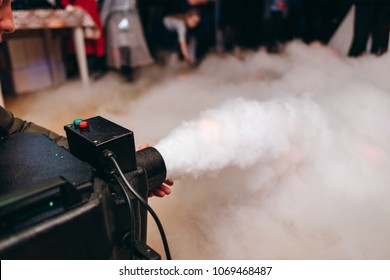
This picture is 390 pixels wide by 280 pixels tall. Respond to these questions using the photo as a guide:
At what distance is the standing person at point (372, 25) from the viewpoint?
2.28 meters

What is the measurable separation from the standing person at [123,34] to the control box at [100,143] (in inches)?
86.1

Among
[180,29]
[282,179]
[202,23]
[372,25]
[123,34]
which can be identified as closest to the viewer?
[282,179]

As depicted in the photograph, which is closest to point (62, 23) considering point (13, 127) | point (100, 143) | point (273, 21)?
point (13, 127)

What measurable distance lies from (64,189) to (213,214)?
725 mm

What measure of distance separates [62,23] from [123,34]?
57cm

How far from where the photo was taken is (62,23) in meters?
2.21

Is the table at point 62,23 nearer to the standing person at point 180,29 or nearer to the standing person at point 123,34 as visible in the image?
the standing person at point 123,34

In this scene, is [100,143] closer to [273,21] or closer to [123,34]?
[123,34]

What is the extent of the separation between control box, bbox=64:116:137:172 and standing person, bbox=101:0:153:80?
219 centimetres

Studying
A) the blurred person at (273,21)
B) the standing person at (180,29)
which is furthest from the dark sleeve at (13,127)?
the blurred person at (273,21)

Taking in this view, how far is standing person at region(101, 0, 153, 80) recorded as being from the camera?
2637 mm
